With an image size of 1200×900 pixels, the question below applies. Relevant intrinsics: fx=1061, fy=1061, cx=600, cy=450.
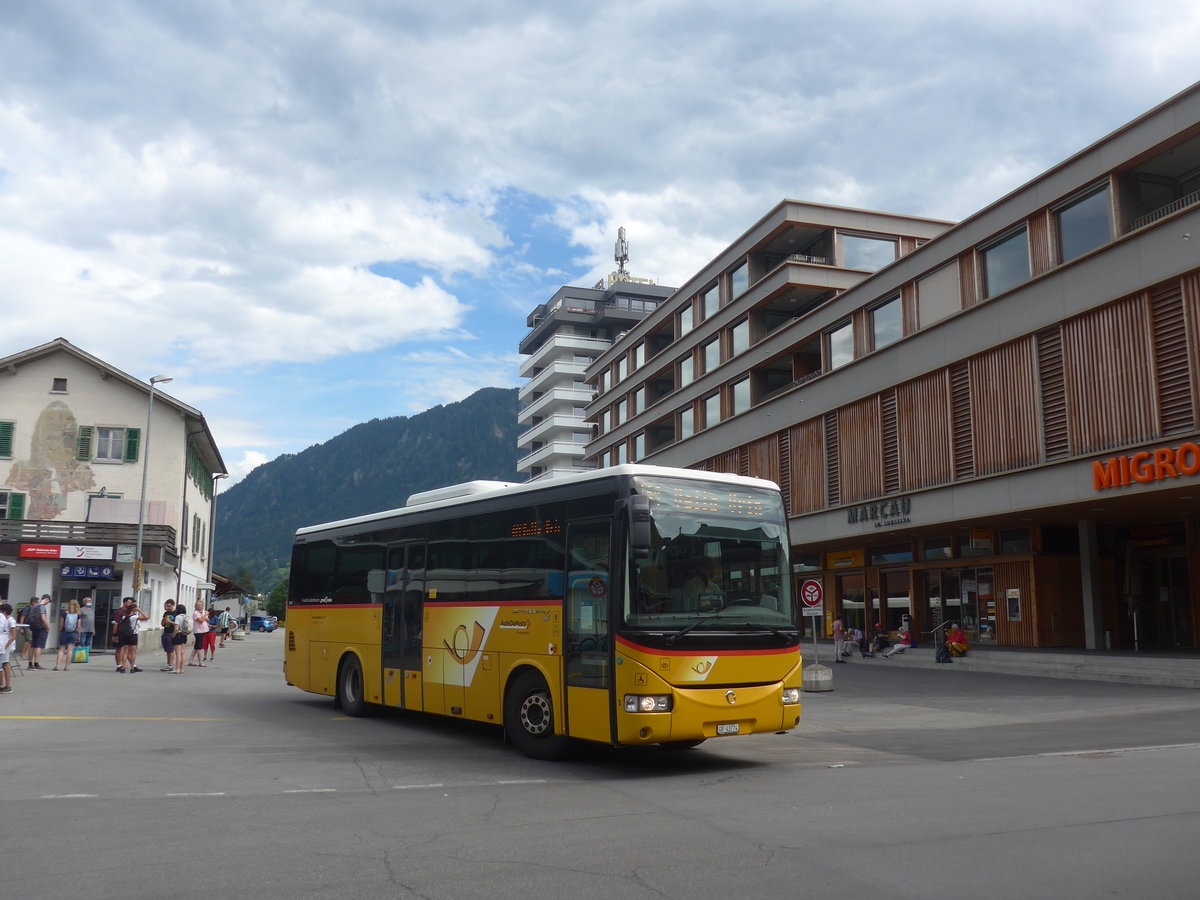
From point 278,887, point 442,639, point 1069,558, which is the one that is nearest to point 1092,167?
point 1069,558

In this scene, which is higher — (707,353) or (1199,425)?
(707,353)

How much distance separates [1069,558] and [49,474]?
3841cm

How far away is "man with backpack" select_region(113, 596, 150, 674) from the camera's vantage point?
25234 millimetres

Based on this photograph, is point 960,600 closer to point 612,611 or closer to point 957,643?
point 957,643

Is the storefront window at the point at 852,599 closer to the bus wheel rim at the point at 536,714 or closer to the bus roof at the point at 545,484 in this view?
the bus roof at the point at 545,484

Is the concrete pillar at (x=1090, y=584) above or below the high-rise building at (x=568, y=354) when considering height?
below

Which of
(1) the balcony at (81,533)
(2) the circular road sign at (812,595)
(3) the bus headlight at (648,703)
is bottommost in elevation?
(3) the bus headlight at (648,703)

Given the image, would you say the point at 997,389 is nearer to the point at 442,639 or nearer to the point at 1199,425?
the point at 1199,425

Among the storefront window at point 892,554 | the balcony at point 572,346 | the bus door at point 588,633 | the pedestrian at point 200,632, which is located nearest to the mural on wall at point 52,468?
the pedestrian at point 200,632

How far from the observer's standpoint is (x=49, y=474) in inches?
1713

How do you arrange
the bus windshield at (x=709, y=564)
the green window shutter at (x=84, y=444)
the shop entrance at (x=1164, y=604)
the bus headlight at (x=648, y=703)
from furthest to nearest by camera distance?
1. the green window shutter at (x=84, y=444)
2. the shop entrance at (x=1164, y=604)
3. the bus windshield at (x=709, y=564)
4. the bus headlight at (x=648, y=703)

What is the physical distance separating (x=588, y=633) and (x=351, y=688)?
6.86m

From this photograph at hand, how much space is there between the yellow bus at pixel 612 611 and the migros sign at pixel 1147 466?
14.9 metres

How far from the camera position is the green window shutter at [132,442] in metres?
44.7
